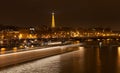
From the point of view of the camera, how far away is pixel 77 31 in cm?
17900

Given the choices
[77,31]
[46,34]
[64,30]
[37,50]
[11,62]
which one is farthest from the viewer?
[77,31]

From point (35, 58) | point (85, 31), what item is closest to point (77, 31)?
point (85, 31)

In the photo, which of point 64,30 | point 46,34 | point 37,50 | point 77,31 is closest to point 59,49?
point 37,50

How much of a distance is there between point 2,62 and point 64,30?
134601 millimetres

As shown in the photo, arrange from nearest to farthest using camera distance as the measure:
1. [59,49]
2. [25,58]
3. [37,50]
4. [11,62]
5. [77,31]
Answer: [11,62], [25,58], [37,50], [59,49], [77,31]

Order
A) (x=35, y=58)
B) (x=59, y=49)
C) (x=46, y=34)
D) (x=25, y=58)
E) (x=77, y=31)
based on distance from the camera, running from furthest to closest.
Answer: (x=77, y=31) < (x=46, y=34) < (x=59, y=49) < (x=35, y=58) < (x=25, y=58)

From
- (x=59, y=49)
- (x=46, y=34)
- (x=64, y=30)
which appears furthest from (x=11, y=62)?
(x=64, y=30)

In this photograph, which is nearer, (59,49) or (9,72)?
(9,72)

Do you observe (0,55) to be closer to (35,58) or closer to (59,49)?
(35,58)

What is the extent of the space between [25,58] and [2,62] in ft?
17.0

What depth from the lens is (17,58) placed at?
86.1 ft

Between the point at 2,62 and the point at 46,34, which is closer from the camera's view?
the point at 2,62

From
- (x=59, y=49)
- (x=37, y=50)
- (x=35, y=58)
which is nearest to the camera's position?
(x=35, y=58)

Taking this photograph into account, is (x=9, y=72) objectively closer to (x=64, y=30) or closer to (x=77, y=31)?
(x=64, y=30)
